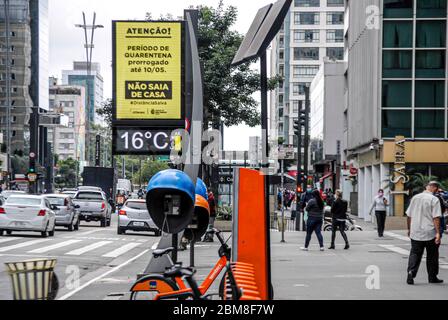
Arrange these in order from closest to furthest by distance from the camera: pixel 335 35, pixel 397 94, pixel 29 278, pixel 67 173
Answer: pixel 29 278, pixel 397 94, pixel 335 35, pixel 67 173

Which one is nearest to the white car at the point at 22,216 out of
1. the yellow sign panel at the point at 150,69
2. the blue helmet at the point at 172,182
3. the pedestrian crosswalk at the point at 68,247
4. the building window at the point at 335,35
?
the pedestrian crosswalk at the point at 68,247

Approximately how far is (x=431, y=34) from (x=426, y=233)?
30.6 meters

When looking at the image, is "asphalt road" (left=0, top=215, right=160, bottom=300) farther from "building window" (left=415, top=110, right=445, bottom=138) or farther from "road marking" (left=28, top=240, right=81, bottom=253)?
"building window" (left=415, top=110, right=445, bottom=138)

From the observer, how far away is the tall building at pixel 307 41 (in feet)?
410

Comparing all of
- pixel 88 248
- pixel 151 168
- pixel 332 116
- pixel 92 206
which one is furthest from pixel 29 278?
pixel 151 168

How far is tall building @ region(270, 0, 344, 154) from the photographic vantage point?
125000 millimetres

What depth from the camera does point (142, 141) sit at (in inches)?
773

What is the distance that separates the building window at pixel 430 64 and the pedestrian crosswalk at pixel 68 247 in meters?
18.5

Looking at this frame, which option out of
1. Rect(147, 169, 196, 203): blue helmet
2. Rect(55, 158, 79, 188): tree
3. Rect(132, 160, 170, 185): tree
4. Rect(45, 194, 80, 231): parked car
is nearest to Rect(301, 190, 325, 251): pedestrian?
Rect(147, 169, 196, 203): blue helmet

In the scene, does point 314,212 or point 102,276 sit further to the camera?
point 314,212

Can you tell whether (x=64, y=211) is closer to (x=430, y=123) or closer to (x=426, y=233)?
(x=430, y=123)

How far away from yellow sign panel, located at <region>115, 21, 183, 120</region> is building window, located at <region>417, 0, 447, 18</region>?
27598mm

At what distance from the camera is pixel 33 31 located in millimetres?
143250
